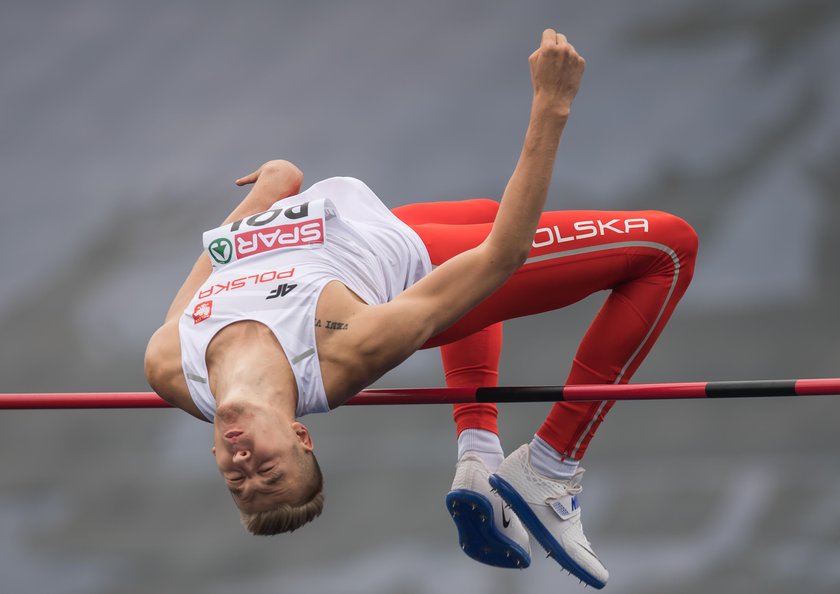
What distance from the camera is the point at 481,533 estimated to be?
13.1ft

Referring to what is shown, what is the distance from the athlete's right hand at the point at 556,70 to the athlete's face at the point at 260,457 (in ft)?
3.14

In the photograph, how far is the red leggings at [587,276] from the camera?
3.59 m

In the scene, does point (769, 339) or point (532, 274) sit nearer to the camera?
point (532, 274)

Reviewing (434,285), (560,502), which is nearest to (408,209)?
(434,285)

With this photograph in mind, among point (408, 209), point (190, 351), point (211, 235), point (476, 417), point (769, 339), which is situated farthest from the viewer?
point (769, 339)

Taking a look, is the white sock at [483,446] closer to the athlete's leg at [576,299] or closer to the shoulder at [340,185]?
the athlete's leg at [576,299]

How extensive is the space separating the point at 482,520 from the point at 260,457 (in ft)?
3.54

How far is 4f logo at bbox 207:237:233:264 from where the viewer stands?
3.43 m

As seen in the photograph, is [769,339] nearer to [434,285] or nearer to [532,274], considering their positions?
[532,274]

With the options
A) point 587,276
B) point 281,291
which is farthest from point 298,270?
point 587,276

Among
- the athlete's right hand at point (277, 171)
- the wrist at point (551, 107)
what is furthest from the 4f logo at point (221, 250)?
the wrist at point (551, 107)

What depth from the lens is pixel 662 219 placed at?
143 inches

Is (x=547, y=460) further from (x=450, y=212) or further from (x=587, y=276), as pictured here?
(x=450, y=212)

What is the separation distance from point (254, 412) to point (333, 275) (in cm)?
43
